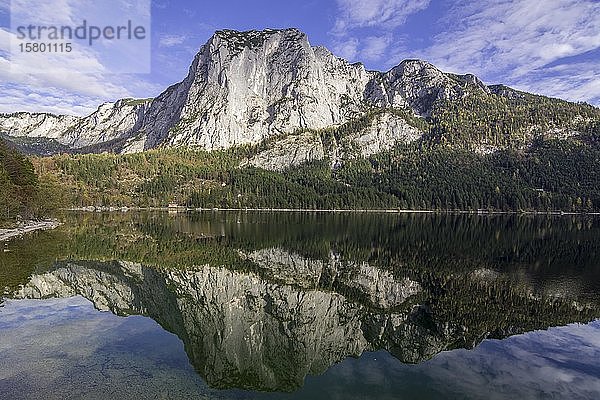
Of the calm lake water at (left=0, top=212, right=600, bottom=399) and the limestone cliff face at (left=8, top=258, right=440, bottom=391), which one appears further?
the limestone cliff face at (left=8, top=258, right=440, bottom=391)

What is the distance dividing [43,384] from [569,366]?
2394cm

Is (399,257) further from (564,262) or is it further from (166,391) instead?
(166,391)

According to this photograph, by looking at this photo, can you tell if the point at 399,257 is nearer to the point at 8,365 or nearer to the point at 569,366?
the point at 569,366

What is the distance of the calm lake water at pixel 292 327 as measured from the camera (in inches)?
680

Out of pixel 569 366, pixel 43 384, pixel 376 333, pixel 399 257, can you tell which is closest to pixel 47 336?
pixel 43 384

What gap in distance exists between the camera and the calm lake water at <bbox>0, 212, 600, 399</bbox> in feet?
56.6

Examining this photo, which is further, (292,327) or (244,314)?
(244,314)

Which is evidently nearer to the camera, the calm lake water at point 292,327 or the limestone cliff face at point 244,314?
the calm lake water at point 292,327

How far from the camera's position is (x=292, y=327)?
2547 cm

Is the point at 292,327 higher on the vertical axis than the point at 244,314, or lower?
lower

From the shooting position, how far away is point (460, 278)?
39.1m

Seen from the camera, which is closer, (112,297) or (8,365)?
(8,365)

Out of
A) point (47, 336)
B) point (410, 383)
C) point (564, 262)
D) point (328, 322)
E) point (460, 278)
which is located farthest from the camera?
point (564, 262)

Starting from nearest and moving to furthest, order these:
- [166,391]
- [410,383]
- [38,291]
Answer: [166,391] → [410,383] → [38,291]
